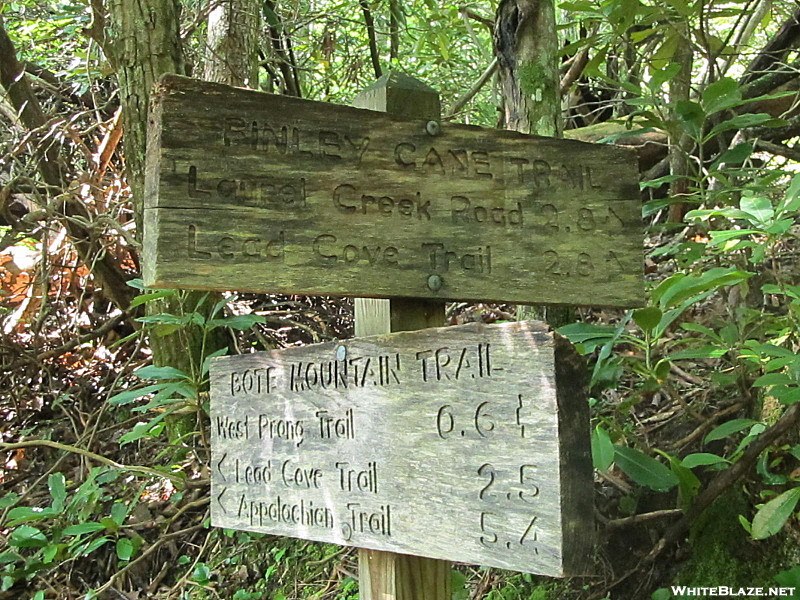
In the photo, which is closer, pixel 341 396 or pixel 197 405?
pixel 341 396

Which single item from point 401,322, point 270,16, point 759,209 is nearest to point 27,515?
point 401,322

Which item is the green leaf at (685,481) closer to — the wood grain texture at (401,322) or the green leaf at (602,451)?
the green leaf at (602,451)

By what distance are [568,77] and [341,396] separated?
2.86 meters

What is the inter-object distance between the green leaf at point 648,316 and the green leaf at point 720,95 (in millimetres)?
750

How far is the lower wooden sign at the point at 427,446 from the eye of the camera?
1.15m

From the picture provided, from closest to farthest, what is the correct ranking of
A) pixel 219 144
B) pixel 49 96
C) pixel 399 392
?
pixel 219 144
pixel 399 392
pixel 49 96

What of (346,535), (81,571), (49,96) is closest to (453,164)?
(346,535)

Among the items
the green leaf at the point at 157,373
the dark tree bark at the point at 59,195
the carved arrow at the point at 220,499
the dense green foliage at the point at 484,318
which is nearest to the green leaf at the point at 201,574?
the dense green foliage at the point at 484,318

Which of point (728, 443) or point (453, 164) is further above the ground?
point (453, 164)

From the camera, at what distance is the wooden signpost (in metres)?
1.19

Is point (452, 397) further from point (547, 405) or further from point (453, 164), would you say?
point (453, 164)

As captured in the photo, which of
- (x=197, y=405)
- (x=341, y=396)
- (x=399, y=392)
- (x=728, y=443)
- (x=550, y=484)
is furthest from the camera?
(x=197, y=405)

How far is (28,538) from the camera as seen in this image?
9.58 ft

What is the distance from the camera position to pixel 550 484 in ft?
3.74
